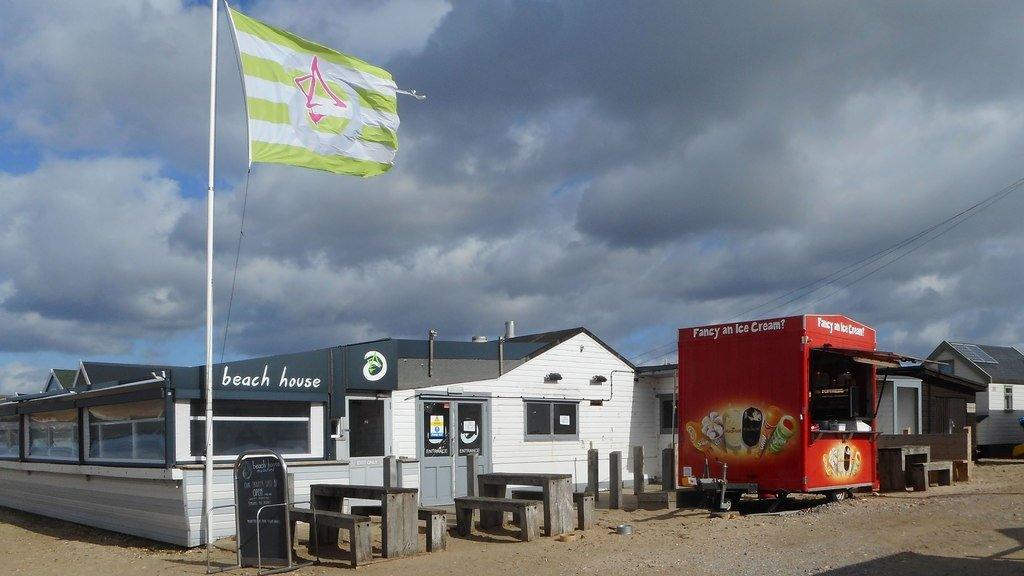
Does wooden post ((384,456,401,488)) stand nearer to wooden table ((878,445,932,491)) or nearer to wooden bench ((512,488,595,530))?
wooden bench ((512,488,595,530))

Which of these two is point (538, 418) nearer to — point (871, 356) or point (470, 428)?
point (470, 428)

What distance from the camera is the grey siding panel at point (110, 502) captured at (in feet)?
41.0

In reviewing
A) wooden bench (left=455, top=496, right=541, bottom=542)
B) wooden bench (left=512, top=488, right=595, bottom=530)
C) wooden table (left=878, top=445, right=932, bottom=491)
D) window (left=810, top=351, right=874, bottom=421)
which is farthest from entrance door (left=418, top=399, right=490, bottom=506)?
wooden table (left=878, top=445, right=932, bottom=491)

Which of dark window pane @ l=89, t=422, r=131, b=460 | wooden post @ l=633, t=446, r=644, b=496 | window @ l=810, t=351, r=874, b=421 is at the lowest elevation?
wooden post @ l=633, t=446, r=644, b=496

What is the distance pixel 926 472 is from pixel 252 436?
1119 cm

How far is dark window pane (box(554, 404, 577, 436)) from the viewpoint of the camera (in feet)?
62.0

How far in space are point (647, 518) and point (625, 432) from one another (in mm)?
6374

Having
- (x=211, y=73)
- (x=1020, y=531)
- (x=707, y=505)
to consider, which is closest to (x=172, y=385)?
(x=211, y=73)

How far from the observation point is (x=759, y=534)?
1161 centimetres

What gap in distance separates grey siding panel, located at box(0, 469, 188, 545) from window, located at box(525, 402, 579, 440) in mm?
7418

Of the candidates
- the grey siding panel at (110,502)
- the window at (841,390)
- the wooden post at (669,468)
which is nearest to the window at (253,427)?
the grey siding panel at (110,502)

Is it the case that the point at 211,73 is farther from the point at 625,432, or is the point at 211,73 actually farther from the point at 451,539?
the point at 625,432

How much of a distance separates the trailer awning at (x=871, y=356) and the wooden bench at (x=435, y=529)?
6322mm

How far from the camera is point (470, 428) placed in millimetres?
17172
